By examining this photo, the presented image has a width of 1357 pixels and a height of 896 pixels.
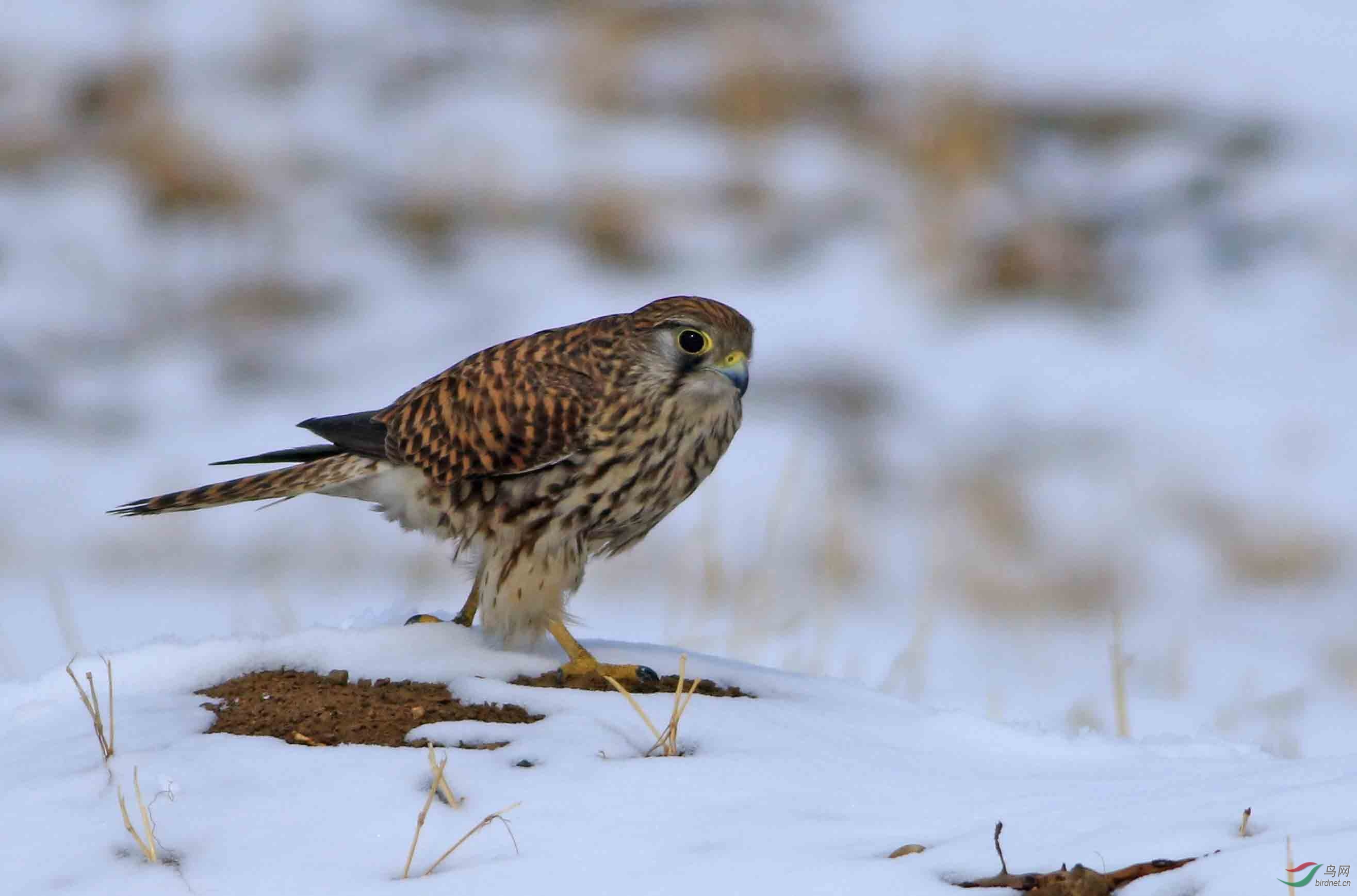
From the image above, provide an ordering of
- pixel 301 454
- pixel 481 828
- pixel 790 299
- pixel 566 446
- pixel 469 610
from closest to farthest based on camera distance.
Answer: pixel 481 828, pixel 566 446, pixel 469 610, pixel 301 454, pixel 790 299

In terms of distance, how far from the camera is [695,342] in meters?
3.34

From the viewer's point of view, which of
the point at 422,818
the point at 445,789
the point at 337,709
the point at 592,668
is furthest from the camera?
the point at 592,668

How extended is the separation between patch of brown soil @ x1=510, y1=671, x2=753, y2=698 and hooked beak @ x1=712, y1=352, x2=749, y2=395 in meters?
0.63

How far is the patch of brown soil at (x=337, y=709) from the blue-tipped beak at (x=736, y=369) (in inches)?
35.5

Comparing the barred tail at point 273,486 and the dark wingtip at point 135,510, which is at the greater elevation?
the barred tail at point 273,486

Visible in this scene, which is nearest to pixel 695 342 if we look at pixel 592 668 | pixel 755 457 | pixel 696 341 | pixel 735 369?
pixel 696 341

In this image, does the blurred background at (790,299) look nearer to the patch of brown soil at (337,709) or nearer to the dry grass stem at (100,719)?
the patch of brown soil at (337,709)

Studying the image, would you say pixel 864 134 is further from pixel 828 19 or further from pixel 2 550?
pixel 2 550

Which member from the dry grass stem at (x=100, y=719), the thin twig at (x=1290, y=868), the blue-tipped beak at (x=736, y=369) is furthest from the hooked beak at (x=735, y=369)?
the thin twig at (x=1290, y=868)

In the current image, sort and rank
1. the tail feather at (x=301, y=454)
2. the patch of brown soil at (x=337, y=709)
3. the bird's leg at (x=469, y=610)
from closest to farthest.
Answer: the patch of brown soil at (x=337, y=709)
the bird's leg at (x=469, y=610)
the tail feather at (x=301, y=454)

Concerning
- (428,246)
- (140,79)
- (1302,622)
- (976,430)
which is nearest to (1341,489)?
(1302,622)

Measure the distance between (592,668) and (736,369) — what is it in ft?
2.35

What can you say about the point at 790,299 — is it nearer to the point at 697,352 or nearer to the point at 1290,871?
the point at 697,352

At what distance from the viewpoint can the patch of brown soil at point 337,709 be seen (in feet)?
8.57
